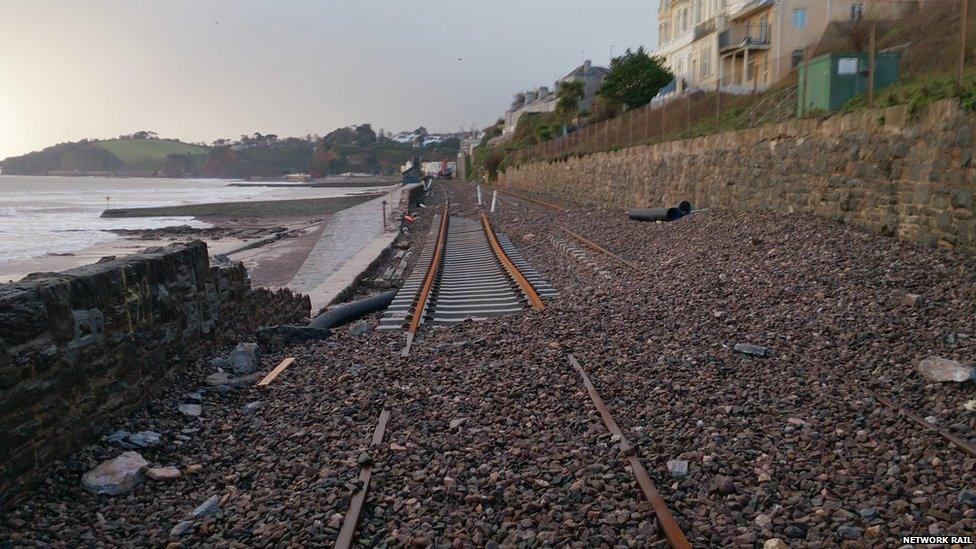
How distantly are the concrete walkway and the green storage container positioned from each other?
372 inches

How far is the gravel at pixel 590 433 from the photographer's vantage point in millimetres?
3750

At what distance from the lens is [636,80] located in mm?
44906

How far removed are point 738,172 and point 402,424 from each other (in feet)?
41.4

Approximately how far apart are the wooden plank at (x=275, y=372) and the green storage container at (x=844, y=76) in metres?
10.4

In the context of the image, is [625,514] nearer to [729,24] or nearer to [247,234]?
[247,234]

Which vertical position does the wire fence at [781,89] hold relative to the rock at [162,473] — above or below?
above

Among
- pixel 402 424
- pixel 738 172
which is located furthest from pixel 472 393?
pixel 738 172

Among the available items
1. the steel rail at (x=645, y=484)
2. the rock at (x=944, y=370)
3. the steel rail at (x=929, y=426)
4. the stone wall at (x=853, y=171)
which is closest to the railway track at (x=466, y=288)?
the steel rail at (x=645, y=484)

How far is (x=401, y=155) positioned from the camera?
17650 cm

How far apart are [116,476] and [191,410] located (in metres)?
1.34

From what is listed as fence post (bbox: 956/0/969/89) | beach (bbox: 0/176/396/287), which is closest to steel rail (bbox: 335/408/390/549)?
fence post (bbox: 956/0/969/89)

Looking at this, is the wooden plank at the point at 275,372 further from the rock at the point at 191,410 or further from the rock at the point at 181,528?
the rock at the point at 181,528

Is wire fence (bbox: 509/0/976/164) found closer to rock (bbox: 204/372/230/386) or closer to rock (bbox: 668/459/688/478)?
rock (bbox: 668/459/688/478)

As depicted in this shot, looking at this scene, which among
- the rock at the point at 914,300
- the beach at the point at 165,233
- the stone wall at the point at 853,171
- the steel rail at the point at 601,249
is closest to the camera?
the rock at the point at 914,300
